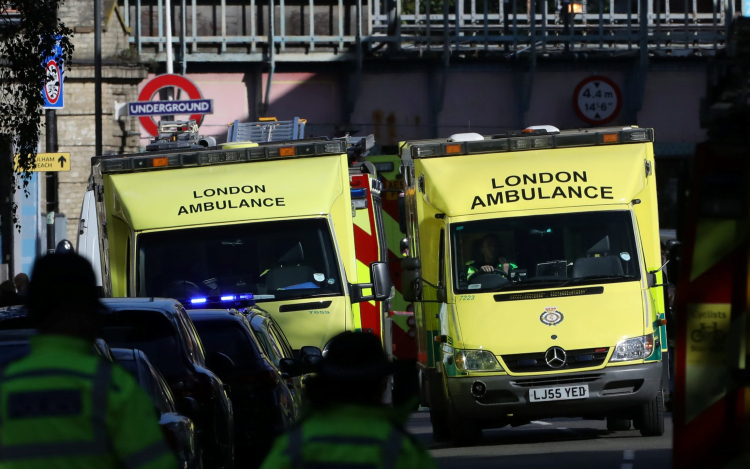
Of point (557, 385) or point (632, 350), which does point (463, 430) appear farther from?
point (632, 350)

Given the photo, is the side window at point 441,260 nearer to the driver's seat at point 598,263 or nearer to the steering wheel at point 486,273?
the steering wheel at point 486,273

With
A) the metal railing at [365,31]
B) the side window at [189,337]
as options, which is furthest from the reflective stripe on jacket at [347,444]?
the metal railing at [365,31]

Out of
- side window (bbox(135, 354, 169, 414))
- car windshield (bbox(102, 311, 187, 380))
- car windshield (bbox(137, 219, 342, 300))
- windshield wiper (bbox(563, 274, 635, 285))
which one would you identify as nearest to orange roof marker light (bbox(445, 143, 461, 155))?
car windshield (bbox(137, 219, 342, 300))

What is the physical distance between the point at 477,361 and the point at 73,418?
26.9 ft

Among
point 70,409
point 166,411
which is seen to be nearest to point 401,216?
point 166,411

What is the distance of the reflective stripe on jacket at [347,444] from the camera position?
3734 millimetres

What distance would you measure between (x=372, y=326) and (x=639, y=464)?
506 centimetres

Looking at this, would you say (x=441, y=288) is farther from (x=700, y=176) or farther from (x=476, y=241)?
(x=700, y=176)

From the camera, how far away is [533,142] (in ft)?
42.5

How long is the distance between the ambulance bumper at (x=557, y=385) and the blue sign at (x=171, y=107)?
1027cm

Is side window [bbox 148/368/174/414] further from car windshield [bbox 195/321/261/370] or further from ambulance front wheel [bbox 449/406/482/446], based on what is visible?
ambulance front wheel [bbox 449/406/482/446]

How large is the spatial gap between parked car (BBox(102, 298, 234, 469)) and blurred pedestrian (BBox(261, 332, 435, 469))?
14.6 ft

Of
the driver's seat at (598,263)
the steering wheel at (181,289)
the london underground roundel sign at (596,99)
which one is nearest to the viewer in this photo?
the driver's seat at (598,263)

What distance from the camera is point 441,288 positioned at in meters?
12.6
